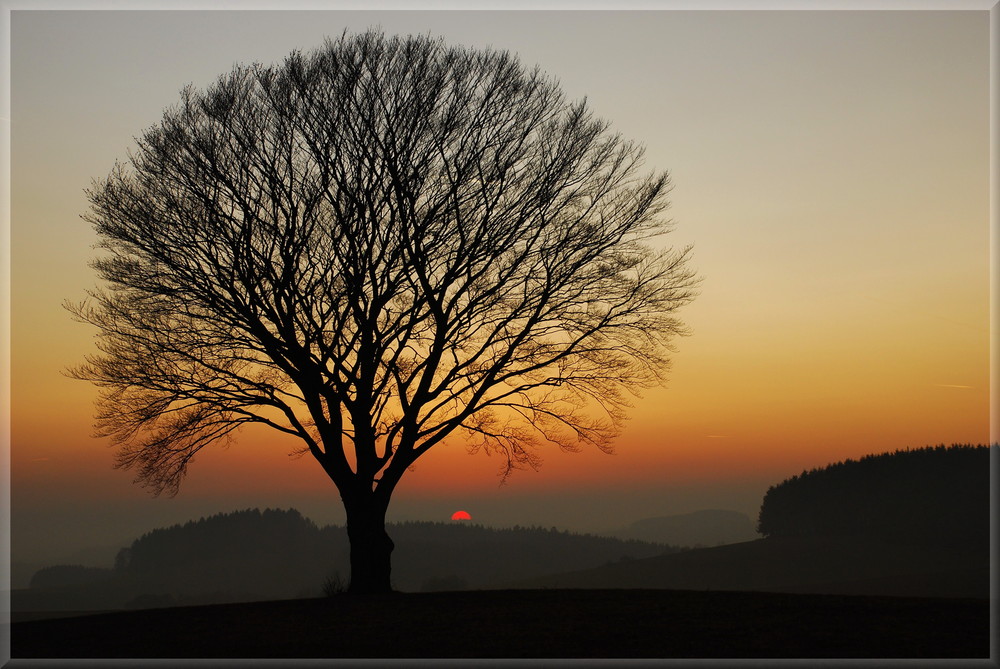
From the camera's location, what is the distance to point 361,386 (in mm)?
18094

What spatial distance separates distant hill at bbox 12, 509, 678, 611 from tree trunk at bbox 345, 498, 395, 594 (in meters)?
A: 82.2

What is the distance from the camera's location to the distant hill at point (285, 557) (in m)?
103

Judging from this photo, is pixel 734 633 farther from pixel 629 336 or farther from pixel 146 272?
pixel 146 272

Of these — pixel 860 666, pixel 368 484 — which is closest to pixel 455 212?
pixel 368 484

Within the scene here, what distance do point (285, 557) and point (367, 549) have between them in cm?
10546

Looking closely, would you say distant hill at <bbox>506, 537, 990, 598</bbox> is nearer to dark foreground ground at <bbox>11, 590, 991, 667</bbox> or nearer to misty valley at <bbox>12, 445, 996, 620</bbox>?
misty valley at <bbox>12, 445, 996, 620</bbox>

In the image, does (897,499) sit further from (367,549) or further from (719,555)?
(367,549)

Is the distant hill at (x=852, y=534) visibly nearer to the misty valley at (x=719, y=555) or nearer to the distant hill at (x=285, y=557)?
the misty valley at (x=719, y=555)

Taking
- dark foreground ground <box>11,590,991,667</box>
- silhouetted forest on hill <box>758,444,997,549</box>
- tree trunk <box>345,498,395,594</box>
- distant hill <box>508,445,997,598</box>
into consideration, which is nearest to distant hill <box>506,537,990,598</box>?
distant hill <box>508,445,997,598</box>

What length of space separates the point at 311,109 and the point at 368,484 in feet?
27.2

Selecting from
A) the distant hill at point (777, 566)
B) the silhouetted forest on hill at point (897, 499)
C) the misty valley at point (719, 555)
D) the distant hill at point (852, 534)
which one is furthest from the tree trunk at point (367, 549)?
the silhouetted forest on hill at point (897, 499)

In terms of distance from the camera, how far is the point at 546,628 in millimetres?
12773

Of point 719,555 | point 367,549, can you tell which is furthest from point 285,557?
point 367,549

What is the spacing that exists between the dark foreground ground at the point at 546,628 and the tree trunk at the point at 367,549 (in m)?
1.32
